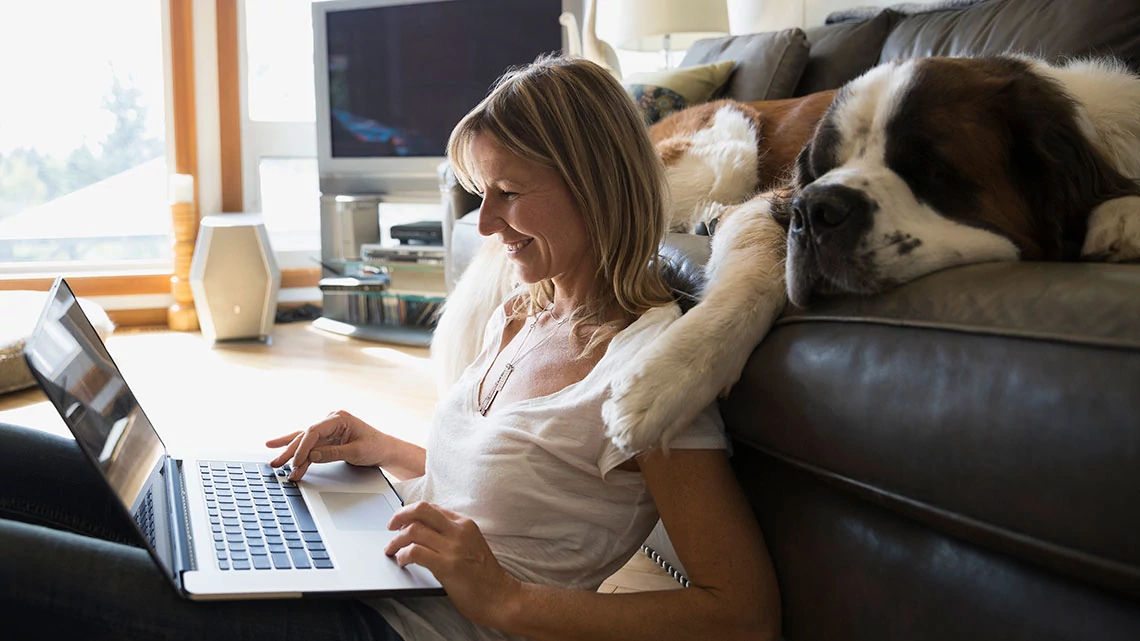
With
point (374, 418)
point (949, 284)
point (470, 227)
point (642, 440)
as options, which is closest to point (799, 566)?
point (642, 440)

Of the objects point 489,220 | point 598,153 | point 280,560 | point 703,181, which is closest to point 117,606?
point 280,560

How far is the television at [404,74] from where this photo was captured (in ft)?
12.3

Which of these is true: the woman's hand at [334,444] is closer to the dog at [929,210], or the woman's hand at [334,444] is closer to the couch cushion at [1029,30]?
the dog at [929,210]

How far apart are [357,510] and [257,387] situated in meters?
2.08

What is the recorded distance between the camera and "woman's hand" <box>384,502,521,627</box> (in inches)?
34.2

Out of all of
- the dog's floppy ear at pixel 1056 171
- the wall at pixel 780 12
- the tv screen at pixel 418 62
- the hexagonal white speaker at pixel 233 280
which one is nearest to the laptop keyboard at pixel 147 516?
the dog's floppy ear at pixel 1056 171

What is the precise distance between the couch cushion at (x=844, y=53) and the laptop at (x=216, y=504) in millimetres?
1596

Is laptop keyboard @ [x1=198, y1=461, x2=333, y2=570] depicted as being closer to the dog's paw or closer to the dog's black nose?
the dog's paw

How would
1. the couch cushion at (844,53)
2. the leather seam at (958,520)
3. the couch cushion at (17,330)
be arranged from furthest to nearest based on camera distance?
the couch cushion at (17,330)
the couch cushion at (844,53)
the leather seam at (958,520)

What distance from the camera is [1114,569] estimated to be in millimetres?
627

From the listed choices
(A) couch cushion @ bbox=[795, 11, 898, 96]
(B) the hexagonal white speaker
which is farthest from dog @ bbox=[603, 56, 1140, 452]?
(B) the hexagonal white speaker

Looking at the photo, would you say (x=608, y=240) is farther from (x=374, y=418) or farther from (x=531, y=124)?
(x=374, y=418)

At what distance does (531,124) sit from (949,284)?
0.48m

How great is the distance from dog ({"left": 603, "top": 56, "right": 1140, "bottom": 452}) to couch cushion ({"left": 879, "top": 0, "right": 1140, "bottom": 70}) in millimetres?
689
